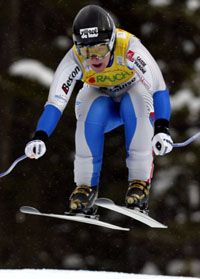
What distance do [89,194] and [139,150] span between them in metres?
0.53

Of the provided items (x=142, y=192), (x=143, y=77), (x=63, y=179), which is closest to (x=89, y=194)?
(x=142, y=192)

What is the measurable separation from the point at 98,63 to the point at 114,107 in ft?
1.55

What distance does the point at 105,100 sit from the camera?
25.1 ft

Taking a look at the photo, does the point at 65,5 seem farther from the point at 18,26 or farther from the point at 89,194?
the point at 89,194

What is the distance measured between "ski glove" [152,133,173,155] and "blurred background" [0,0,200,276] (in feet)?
26.9

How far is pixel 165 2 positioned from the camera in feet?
54.4

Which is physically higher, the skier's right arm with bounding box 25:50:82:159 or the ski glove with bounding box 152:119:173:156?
the skier's right arm with bounding box 25:50:82:159

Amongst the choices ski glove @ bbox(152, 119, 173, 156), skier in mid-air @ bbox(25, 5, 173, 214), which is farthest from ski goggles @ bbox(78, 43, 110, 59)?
ski glove @ bbox(152, 119, 173, 156)

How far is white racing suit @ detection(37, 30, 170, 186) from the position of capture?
7.45 m

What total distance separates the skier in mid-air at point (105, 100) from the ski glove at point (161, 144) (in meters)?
0.09

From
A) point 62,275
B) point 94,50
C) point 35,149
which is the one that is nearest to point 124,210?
point 35,149

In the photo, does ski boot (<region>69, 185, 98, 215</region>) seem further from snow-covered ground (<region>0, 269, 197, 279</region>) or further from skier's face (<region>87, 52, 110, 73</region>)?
skier's face (<region>87, 52, 110, 73</region>)

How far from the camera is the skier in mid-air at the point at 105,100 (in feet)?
24.0

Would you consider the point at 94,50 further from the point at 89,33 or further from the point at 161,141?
the point at 161,141
